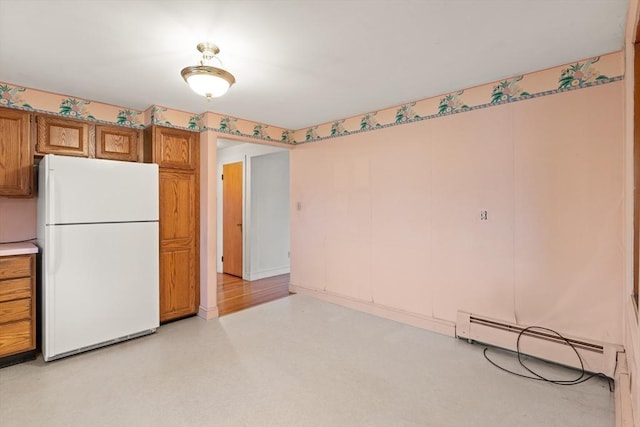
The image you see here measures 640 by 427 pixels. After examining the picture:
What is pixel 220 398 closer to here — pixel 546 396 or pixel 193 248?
pixel 193 248

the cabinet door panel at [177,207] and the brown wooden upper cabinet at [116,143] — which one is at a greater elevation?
the brown wooden upper cabinet at [116,143]

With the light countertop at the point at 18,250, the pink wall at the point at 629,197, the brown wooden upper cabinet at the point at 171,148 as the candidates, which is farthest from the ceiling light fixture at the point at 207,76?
the pink wall at the point at 629,197

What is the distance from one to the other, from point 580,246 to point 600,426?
1164mm

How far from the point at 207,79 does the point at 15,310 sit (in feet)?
7.63

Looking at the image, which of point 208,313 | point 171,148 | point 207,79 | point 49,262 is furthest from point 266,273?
point 207,79

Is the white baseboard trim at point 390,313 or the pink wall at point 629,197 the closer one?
the pink wall at point 629,197

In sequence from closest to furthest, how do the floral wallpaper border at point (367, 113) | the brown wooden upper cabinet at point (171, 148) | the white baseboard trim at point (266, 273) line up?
the floral wallpaper border at point (367, 113)
the brown wooden upper cabinet at point (171, 148)
the white baseboard trim at point (266, 273)

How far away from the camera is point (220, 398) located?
2.04 meters

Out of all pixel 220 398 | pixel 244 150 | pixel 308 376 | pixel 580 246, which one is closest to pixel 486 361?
pixel 580 246

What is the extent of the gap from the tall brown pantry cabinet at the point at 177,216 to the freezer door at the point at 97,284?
28cm

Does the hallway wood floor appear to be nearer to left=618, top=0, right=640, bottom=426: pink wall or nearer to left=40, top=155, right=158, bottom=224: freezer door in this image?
left=40, top=155, right=158, bottom=224: freezer door

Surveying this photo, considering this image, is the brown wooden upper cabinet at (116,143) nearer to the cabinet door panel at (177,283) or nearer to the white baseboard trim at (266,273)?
the cabinet door panel at (177,283)

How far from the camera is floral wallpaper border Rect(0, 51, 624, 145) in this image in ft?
7.61

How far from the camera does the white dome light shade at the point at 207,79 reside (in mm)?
1929
